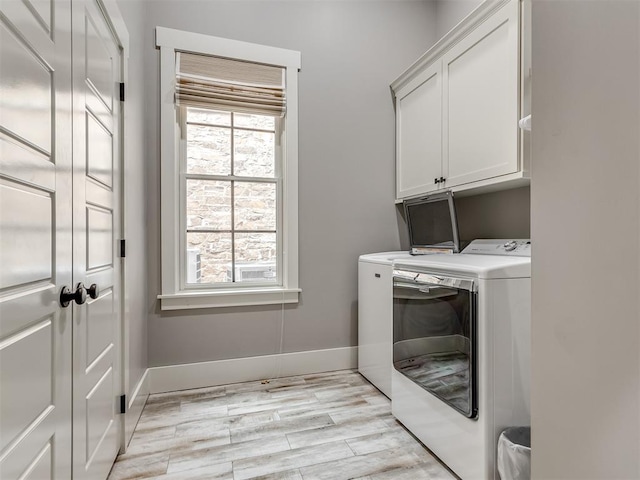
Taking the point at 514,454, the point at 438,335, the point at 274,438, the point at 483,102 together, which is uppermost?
the point at 483,102

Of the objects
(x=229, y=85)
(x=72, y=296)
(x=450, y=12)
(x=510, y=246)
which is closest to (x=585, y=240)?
(x=72, y=296)

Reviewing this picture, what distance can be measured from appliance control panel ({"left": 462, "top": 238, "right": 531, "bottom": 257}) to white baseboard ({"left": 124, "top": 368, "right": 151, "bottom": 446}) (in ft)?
7.21

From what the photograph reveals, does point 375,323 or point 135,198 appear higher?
point 135,198

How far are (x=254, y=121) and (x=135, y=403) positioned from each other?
6.60 feet

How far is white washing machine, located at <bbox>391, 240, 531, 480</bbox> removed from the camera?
137 centimetres

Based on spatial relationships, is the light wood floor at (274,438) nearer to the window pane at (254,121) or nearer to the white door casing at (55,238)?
the white door casing at (55,238)

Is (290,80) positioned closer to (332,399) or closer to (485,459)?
Result: (332,399)

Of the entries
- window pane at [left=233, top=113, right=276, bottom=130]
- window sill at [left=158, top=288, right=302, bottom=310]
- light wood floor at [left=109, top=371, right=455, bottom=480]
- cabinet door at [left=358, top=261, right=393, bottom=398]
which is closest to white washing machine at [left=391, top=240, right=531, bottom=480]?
light wood floor at [left=109, top=371, right=455, bottom=480]

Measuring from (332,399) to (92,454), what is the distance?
1.35m

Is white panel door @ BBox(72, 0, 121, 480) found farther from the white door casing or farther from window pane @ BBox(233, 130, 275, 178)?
window pane @ BBox(233, 130, 275, 178)

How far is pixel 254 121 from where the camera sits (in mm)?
2629

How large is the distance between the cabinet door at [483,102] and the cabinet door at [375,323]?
0.78 metres

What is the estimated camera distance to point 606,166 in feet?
1.49

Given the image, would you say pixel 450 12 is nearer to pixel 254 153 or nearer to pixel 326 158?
pixel 326 158
